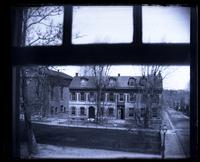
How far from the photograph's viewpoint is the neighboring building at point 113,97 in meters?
9.02

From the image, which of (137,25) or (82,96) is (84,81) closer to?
(82,96)

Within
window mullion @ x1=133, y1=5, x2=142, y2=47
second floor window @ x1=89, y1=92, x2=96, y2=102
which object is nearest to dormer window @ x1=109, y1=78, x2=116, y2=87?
second floor window @ x1=89, y1=92, x2=96, y2=102

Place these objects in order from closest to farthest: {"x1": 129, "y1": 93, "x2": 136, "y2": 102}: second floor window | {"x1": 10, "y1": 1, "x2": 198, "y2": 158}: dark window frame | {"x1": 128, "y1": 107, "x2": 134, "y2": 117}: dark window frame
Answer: {"x1": 10, "y1": 1, "x2": 198, "y2": 158}: dark window frame < {"x1": 129, "y1": 93, "x2": 136, "y2": 102}: second floor window < {"x1": 128, "y1": 107, "x2": 134, "y2": 117}: dark window frame

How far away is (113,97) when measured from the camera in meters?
9.83

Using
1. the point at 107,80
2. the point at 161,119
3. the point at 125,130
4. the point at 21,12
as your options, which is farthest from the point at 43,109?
the point at 125,130

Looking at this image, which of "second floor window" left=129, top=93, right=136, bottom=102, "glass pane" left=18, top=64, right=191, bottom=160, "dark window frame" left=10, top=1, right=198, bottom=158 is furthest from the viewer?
"second floor window" left=129, top=93, right=136, bottom=102

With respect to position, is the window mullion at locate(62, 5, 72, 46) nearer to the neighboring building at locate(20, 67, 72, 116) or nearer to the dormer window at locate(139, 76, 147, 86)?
the neighboring building at locate(20, 67, 72, 116)

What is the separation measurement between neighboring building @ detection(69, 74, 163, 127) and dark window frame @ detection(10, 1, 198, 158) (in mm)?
6862

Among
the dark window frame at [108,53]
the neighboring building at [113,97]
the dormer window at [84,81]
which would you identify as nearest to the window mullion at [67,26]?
the dark window frame at [108,53]

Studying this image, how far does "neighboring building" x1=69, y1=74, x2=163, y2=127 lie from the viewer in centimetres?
902

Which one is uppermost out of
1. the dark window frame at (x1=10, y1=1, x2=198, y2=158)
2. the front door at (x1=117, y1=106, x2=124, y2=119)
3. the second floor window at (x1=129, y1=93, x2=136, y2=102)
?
the dark window frame at (x1=10, y1=1, x2=198, y2=158)

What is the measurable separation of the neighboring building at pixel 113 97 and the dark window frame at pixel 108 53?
270 inches

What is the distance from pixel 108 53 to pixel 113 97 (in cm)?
846

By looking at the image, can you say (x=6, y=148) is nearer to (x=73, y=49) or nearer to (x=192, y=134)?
(x=73, y=49)
